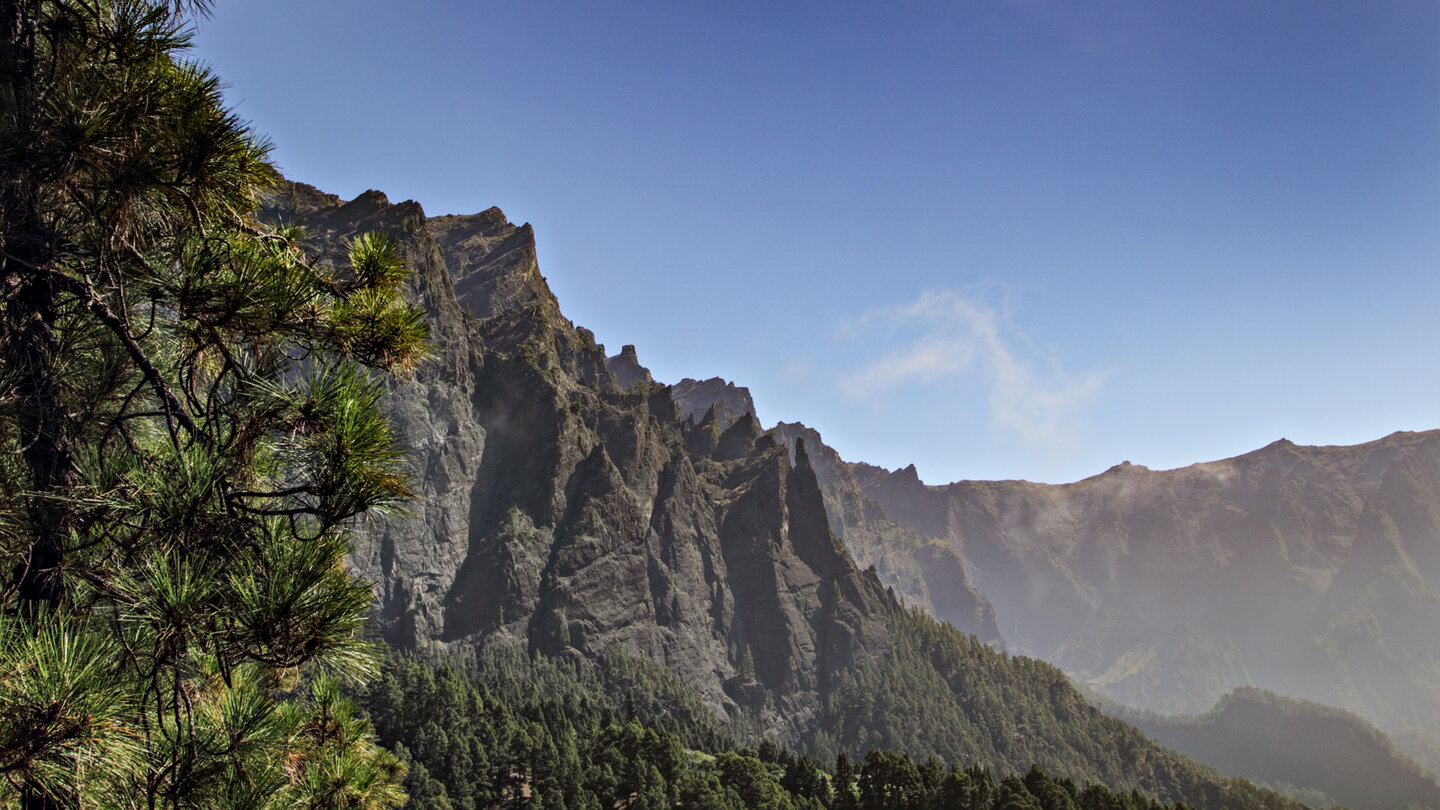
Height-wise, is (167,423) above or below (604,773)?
above

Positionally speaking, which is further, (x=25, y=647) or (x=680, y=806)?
(x=680, y=806)

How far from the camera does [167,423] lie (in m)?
6.12

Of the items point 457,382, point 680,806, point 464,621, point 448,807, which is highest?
point 457,382

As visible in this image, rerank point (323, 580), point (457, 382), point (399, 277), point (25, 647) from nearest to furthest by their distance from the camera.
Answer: point (25, 647) → point (323, 580) → point (399, 277) → point (457, 382)

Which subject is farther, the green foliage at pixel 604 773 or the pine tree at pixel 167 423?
the green foliage at pixel 604 773

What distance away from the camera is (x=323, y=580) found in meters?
5.49

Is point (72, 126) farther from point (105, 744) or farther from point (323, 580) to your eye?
point (105, 744)

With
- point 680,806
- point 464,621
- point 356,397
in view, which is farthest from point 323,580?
point 464,621

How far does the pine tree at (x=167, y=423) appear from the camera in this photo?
17.6 ft

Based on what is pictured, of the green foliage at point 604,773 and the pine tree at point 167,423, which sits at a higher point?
the pine tree at point 167,423

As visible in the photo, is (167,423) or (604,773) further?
(604,773)

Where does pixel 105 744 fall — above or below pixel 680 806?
above

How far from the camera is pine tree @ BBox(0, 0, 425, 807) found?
17.6 feet

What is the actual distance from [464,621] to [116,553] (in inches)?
7663
